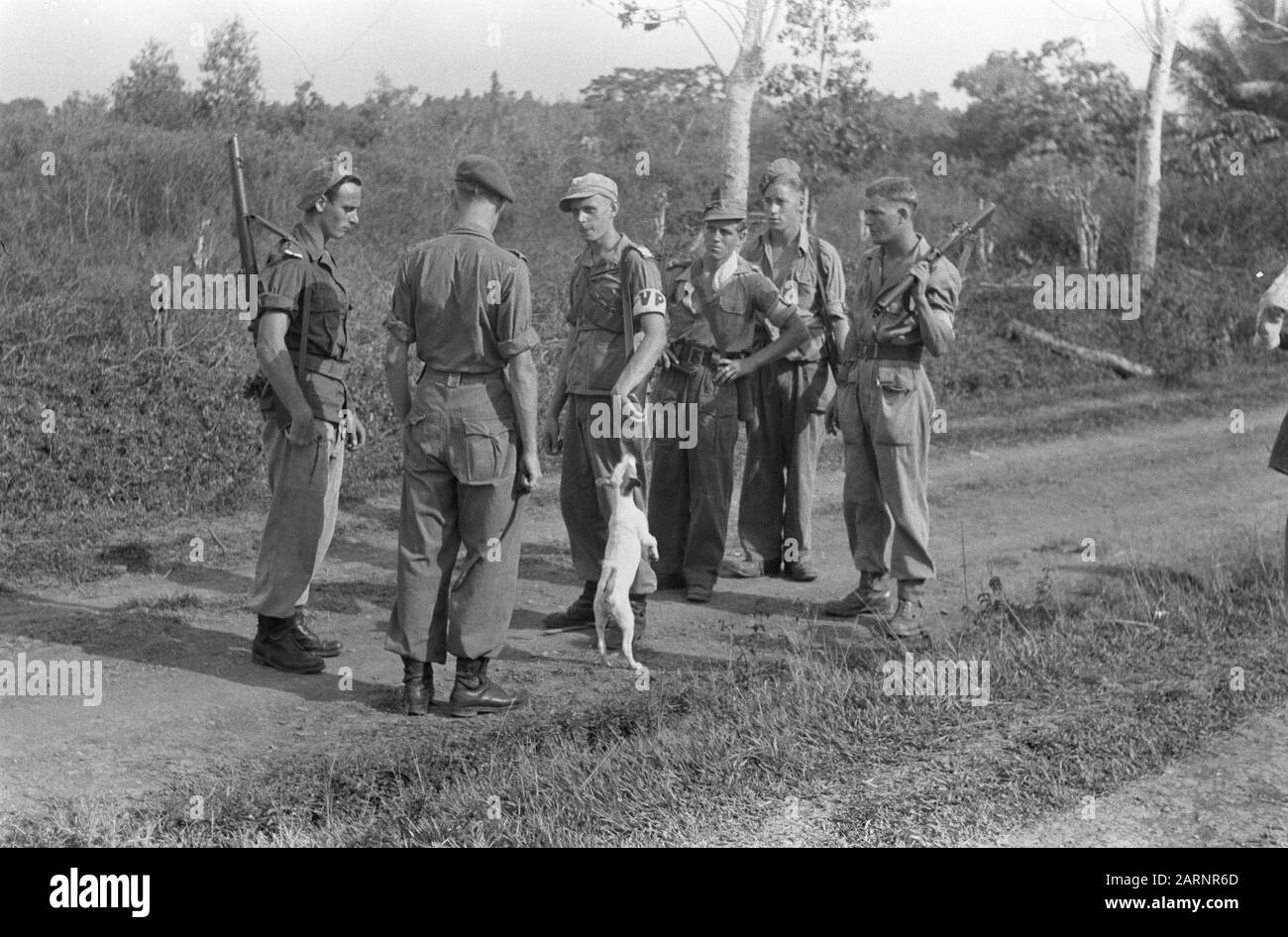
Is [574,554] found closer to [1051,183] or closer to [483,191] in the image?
[483,191]

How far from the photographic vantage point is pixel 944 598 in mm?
8031

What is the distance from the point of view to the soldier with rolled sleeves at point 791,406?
834 cm

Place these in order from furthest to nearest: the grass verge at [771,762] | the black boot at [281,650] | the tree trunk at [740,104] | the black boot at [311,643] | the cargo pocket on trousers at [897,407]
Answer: the tree trunk at [740,104] < the cargo pocket on trousers at [897,407] < the black boot at [311,643] < the black boot at [281,650] < the grass verge at [771,762]

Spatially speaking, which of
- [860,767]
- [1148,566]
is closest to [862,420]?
[1148,566]

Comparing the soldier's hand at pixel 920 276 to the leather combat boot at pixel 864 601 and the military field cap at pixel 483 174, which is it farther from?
the military field cap at pixel 483 174

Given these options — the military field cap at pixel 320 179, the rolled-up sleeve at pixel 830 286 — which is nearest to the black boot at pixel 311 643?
the military field cap at pixel 320 179

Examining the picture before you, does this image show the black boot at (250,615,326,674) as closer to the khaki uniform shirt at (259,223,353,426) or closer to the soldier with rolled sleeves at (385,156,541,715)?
the soldier with rolled sleeves at (385,156,541,715)

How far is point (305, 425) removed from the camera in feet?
20.5

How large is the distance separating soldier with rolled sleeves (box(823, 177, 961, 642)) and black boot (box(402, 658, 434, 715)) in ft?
7.70

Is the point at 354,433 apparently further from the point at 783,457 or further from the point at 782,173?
the point at 782,173

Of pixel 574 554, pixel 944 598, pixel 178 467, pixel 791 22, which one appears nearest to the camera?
pixel 574 554

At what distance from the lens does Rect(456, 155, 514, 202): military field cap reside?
19.1 ft

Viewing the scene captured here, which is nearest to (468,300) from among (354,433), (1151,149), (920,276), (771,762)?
(354,433)

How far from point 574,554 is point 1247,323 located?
12.0 meters
